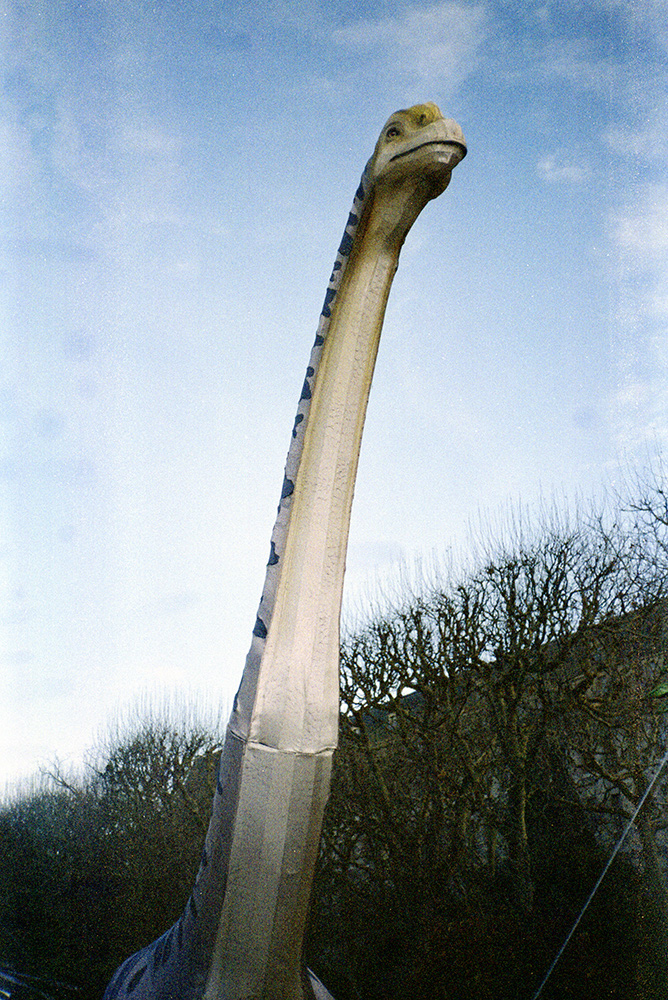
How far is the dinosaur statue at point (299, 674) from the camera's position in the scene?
2.15m

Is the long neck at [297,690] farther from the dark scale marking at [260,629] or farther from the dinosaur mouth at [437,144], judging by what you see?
the dinosaur mouth at [437,144]

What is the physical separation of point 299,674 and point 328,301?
1229 mm

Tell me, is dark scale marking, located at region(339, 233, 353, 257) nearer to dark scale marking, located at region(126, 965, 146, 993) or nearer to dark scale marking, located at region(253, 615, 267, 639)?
dark scale marking, located at region(253, 615, 267, 639)

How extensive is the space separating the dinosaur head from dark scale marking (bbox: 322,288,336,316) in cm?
39

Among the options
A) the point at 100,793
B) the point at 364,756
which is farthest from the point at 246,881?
the point at 100,793

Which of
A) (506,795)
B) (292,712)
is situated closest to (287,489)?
(292,712)

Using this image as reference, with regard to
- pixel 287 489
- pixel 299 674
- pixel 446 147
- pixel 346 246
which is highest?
pixel 446 147

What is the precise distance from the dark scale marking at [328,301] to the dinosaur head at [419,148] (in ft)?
1.29

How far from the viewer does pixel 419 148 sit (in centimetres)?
244

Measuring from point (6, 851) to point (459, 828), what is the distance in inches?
580

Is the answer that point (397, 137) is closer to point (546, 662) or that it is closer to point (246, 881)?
point (246, 881)

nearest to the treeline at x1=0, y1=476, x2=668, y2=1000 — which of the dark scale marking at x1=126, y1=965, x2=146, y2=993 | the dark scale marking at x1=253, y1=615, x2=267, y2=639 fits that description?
the dark scale marking at x1=126, y1=965, x2=146, y2=993

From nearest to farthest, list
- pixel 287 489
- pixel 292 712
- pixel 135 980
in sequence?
pixel 292 712 → pixel 287 489 → pixel 135 980

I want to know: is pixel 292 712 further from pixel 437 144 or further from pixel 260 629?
pixel 437 144
